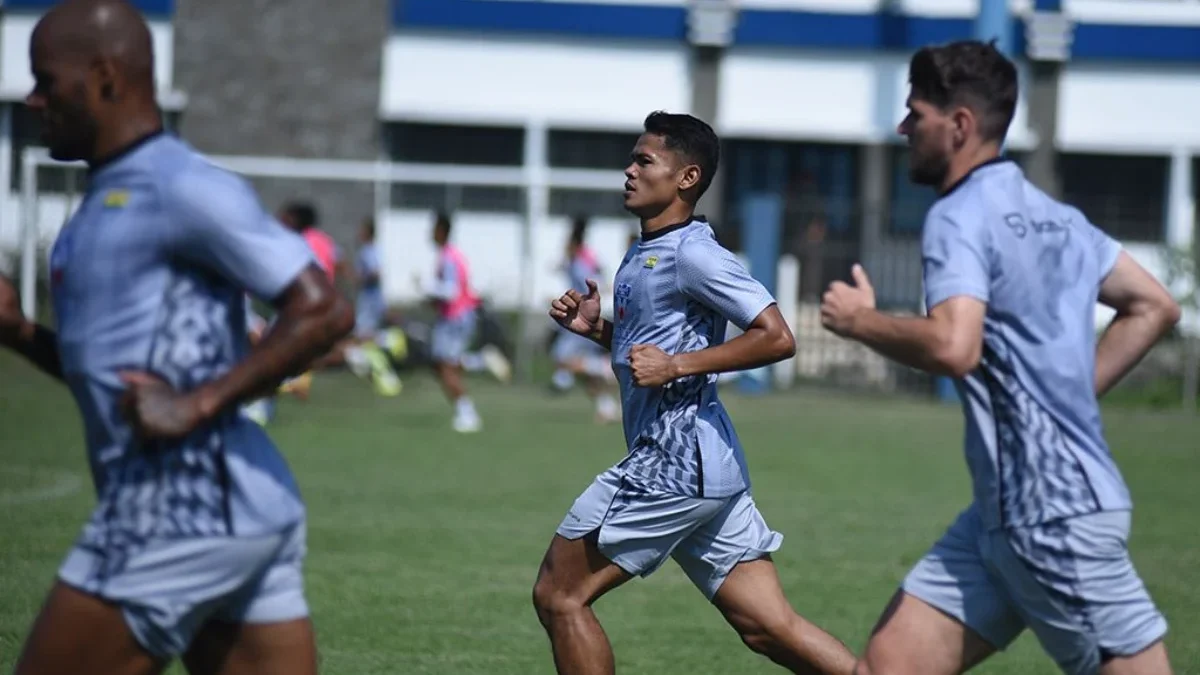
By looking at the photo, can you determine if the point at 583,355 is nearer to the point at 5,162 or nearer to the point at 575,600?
the point at 5,162

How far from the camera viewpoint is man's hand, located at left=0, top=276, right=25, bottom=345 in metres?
4.75

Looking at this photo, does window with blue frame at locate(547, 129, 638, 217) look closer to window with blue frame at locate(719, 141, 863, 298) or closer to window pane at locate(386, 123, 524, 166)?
window pane at locate(386, 123, 524, 166)

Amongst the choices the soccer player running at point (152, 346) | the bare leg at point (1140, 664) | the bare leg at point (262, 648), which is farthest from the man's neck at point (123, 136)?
the bare leg at point (1140, 664)

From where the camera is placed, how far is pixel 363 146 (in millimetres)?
30109

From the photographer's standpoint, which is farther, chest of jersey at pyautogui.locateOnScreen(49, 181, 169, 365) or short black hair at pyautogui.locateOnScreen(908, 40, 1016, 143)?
short black hair at pyautogui.locateOnScreen(908, 40, 1016, 143)

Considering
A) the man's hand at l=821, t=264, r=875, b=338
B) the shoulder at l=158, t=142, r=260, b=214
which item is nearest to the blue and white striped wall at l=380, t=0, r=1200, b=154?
the man's hand at l=821, t=264, r=875, b=338

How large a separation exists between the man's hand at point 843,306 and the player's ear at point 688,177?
197 centimetres

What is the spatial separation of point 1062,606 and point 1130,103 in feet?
89.0

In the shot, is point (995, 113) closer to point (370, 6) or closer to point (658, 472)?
point (658, 472)

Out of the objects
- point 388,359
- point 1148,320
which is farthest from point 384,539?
point 388,359

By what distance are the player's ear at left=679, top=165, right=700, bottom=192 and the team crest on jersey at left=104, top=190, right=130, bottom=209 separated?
104 inches

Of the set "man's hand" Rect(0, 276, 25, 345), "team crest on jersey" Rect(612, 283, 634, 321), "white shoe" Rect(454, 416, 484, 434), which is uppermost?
"man's hand" Rect(0, 276, 25, 345)

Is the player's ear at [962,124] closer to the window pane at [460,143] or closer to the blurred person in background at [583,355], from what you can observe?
the blurred person in background at [583,355]

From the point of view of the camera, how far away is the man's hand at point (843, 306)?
180 inches
